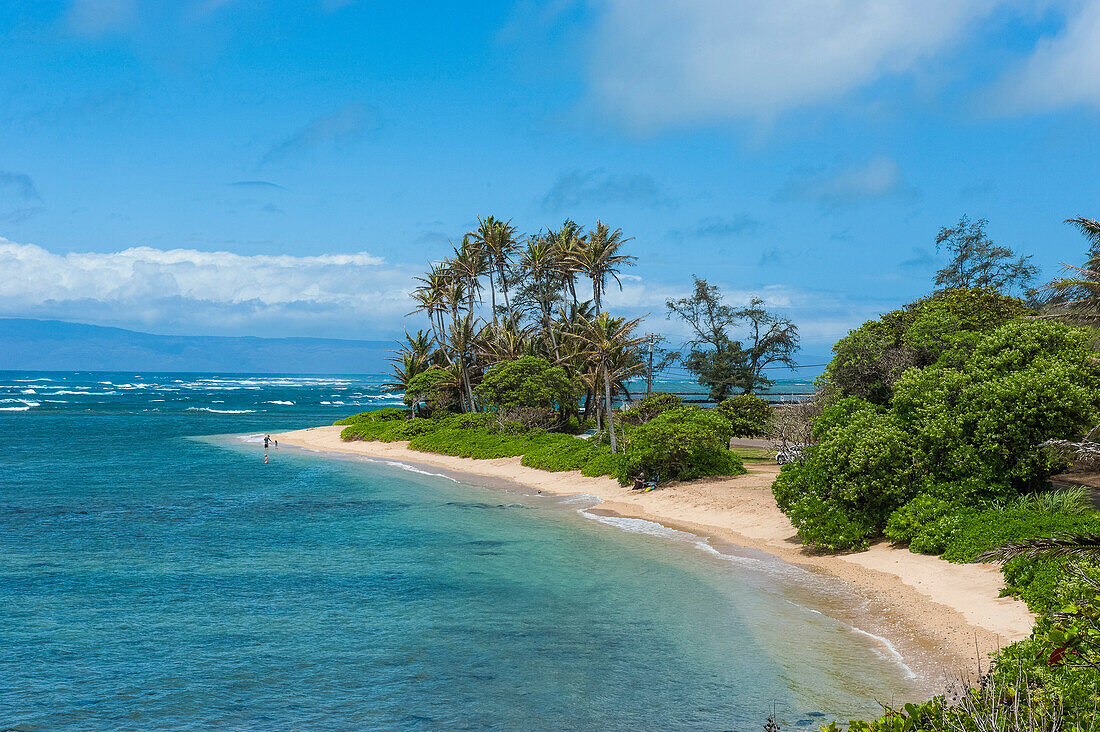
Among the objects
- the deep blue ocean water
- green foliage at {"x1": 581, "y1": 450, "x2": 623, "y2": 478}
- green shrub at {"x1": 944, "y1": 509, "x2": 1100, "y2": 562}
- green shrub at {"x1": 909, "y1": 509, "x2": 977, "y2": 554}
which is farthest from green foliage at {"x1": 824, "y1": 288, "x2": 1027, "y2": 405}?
green foliage at {"x1": 581, "y1": 450, "x2": 623, "y2": 478}

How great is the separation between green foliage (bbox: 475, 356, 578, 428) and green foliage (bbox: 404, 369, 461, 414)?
10.4 m

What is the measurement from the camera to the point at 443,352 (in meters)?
65.2

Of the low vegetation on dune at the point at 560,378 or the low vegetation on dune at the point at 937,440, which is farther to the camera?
the low vegetation on dune at the point at 560,378

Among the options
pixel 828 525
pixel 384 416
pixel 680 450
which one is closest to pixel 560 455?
pixel 680 450

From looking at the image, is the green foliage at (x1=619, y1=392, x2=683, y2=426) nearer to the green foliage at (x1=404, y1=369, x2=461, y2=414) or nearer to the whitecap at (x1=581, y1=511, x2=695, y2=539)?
the green foliage at (x1=404, y1=369, x2=461, y2=414)

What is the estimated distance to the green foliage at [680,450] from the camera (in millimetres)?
31641

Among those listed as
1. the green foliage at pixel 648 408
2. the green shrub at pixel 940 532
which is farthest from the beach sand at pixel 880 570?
the green foliage at pixel 648 408

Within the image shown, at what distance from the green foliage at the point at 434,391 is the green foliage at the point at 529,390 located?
1039cm

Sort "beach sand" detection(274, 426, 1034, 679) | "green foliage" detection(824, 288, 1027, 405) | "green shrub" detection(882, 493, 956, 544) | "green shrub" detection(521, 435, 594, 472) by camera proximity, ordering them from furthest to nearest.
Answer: "green shrub" detection(521, 435, 594, 472)
"green foliage" detection(824, 288, 1027, 405)
"green shrub" detection(882, 493, 956, 544)
"beach sand" detection(274, 426, 1034, 679)

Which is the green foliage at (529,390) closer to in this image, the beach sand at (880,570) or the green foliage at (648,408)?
the green foliage at (648,408)

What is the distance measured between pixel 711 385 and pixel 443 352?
2292 centimetres

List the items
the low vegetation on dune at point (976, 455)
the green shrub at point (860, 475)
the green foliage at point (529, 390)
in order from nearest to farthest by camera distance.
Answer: the low vegetation on dune at point (976, 455) < the green shrub at point (860, 475) < the green foliage at point (529, 390)

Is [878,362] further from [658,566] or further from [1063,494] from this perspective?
[658,566]

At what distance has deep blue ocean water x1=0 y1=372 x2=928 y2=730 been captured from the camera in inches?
471
